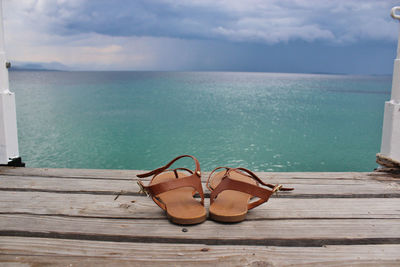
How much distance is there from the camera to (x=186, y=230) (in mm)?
1621

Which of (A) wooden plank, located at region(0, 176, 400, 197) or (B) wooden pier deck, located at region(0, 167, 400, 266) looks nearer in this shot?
(B) wooden pier deck, located at region(0, 167, 400, 266)

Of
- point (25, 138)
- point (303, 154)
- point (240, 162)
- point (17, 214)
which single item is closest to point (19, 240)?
point (17, 214)

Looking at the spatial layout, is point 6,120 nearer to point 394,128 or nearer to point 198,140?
point 394,128

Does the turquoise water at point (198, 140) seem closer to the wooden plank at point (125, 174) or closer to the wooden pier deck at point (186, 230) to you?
the wooden plank at point (125, 174)

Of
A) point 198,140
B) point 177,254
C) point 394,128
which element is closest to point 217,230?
point 177,254

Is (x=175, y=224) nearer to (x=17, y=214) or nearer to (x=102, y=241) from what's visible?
(x=102, y=241)

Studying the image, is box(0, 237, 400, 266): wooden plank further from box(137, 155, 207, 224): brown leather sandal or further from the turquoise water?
the turquoise water

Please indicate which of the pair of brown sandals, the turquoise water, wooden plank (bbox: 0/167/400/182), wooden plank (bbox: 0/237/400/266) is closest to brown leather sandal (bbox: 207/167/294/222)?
the pair of brown sandals

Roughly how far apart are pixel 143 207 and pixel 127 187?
0.41m

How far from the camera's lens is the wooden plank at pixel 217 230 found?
153 centimetres

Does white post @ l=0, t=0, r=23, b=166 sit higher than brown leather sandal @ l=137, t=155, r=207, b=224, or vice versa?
white post @ l=0, t=0, r=23, b=166

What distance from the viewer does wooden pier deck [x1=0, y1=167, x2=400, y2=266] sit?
1376 mm

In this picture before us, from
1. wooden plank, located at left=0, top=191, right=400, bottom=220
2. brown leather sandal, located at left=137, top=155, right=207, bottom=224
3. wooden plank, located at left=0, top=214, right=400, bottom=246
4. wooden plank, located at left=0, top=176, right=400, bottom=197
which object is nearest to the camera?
wooden plank, located at left=0, top=214, right=400, bottom=246

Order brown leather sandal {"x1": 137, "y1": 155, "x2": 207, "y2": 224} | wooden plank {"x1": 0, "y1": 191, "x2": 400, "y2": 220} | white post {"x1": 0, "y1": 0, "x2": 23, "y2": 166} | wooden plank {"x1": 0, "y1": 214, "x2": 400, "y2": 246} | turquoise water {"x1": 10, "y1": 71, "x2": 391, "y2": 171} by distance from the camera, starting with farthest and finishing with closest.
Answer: turquoise water {"x1": 10, "y1": 71, "x2": 391, "y2": 171} → white post {"x1": 0, "y1": 0, "x2": 23, "y2": 166} → wooden plank {"x1": 0, "y1": 191, "x2": 400, "y2": 220} → brown leather sandal {"x1": 137, "y1": 155, "x2": 207, "y2": 224} → wooden plank {"x1": 0, "y1": 214, "x2": 400, "y2": 246}
